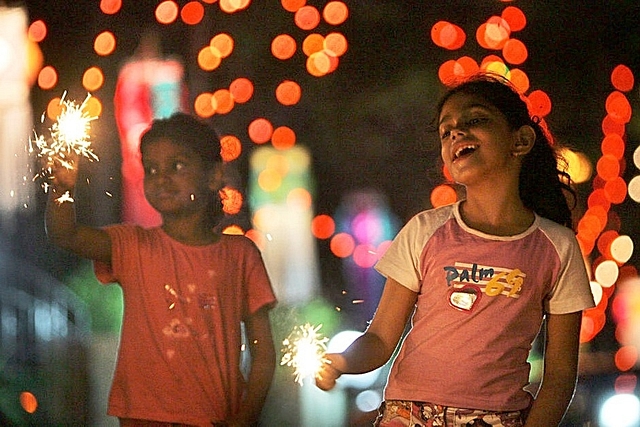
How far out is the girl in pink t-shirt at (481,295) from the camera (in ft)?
7.20

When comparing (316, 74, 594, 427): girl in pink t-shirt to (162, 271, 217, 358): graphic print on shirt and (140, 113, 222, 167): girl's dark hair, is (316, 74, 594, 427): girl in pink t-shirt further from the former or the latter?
(140, 113, 222, 167): girl's dark hair

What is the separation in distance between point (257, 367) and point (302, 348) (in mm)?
146

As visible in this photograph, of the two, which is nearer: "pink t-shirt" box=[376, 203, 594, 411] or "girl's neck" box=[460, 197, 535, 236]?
"pink t-shirt" box=[376, 203, 594, 411]

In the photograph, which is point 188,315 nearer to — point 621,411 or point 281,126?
point 281,126

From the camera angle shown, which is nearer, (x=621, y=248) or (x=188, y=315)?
(x=188, y=315)

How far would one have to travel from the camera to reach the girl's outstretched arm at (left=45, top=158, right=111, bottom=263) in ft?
8.61

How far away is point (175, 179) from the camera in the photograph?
268 cm

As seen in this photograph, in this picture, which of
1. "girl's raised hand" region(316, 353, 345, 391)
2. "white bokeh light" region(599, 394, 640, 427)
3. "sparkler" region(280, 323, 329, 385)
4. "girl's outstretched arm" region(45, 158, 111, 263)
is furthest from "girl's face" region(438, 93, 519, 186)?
"white bokeh light" region(599, 394, 640, 427)

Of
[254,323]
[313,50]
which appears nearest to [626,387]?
[254,323]

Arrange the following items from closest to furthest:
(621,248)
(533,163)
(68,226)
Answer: (533,163) < (68,226) < (621,248)

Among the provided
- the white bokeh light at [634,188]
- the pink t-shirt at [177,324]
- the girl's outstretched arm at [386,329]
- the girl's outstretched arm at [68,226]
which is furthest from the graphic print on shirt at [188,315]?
the white bokeh light at [634,188]

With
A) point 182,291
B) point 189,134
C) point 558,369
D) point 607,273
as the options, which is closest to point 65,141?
point 189,134

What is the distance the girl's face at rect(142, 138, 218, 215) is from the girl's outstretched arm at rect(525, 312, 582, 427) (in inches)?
41.3

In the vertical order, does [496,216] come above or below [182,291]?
above
